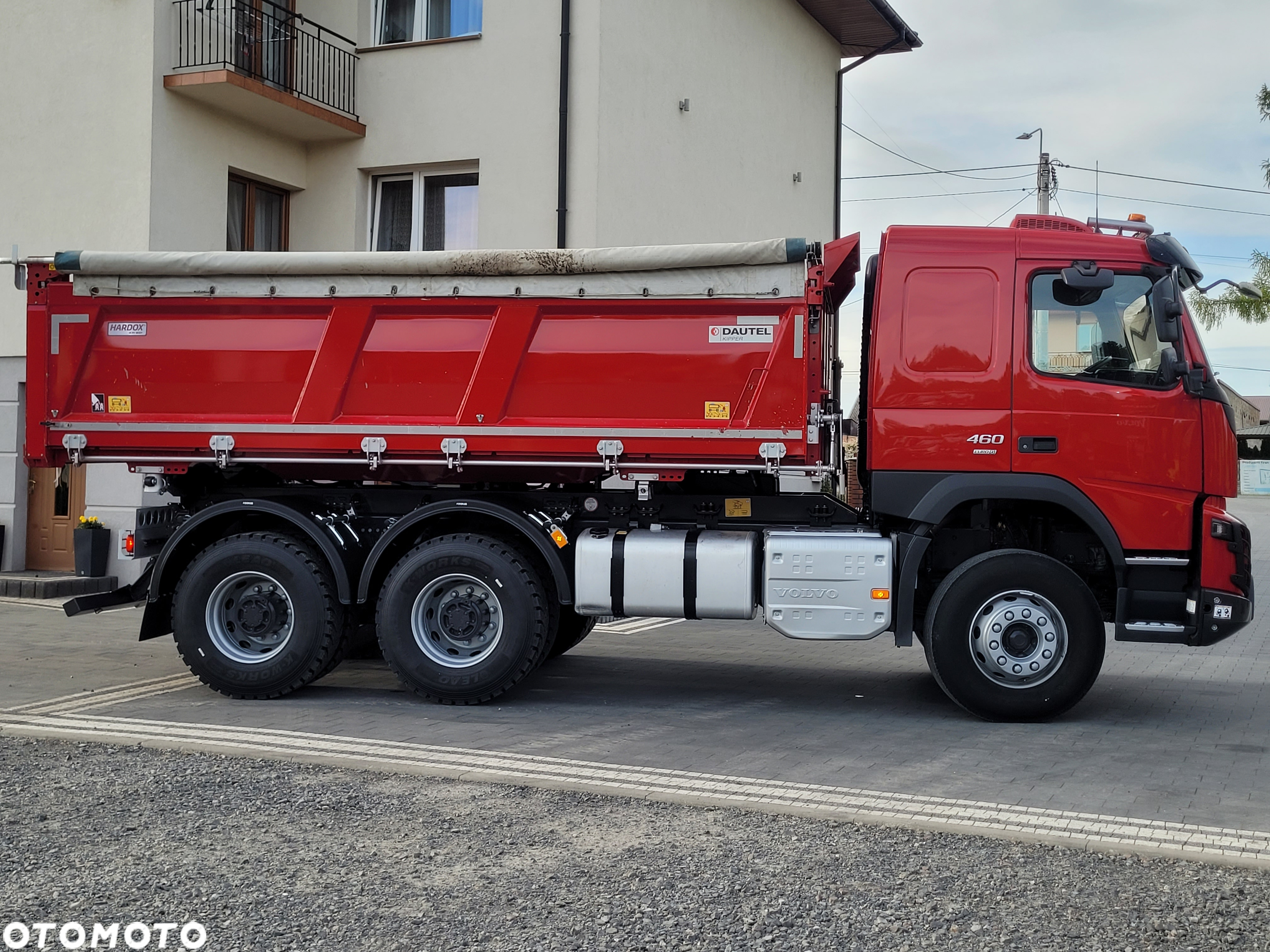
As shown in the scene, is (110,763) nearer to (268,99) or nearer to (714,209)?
(268,99)

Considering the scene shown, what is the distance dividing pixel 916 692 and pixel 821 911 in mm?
4838

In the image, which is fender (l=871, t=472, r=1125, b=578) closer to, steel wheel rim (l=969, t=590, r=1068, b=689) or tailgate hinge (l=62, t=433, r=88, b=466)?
steel wheel rim (l=969, t=590, r=1068, b=689)

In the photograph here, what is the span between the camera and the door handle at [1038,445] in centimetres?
766

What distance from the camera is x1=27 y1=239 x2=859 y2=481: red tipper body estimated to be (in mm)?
7926

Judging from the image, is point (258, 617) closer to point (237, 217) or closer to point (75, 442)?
point (75, 442)

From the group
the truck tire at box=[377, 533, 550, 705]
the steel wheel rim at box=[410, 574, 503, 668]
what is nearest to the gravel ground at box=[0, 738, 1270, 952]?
the truck tire at box=[377, 533, 550, 705]

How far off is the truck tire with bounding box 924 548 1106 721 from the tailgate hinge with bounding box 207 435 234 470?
4.78 meters

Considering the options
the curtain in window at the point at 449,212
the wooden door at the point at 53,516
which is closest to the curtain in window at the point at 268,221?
the curtain in window at the point at 449,212

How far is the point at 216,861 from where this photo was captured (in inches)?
185

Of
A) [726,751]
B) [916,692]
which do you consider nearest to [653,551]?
[726,751]

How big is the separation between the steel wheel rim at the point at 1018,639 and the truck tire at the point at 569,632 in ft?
10.4

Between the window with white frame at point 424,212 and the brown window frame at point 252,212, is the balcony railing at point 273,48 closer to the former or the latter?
the window with white frame at point 424,212

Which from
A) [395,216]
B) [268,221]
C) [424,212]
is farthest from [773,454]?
[268,221]

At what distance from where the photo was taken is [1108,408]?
7.63m
